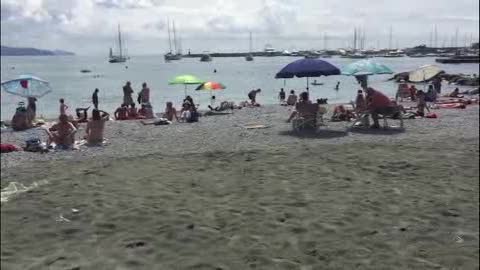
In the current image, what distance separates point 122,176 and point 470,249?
5.34m

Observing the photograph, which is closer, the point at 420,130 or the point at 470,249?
the point at 470,249

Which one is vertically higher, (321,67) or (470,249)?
(321,67)

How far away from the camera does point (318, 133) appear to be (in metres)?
13.7

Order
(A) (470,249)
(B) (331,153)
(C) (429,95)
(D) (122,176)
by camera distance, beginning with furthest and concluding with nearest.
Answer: (C) (429,95) → (B) (331,153) → (D) (122,176) → (A) (470,249)

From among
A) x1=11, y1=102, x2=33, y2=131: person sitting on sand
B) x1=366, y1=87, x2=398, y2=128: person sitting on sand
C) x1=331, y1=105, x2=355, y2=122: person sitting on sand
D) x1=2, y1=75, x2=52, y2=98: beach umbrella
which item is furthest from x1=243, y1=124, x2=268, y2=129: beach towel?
x1=2, y1=75, x2=52, y2=98: beach umbrella

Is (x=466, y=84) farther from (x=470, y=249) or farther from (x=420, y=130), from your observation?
(x=470, y=249)

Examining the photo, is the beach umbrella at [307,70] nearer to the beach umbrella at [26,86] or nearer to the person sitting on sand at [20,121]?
the person sitting on sand at [20,121]

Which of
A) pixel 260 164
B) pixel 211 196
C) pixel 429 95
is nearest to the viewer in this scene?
pixel 211 196

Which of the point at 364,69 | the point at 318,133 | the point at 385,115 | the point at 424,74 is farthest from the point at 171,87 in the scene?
the point at 318,133

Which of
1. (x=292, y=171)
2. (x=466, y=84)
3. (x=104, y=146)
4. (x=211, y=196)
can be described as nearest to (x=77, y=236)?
(x=211, y=196)

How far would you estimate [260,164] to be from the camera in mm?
9805

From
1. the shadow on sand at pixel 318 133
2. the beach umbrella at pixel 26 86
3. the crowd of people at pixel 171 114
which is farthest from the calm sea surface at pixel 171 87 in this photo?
the shadow on sand at pixel 318 133

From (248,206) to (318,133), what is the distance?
6.58 metres

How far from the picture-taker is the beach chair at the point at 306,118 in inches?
557
